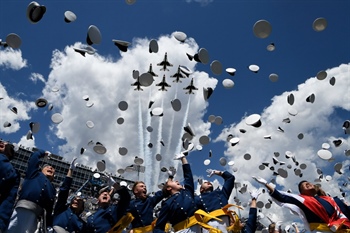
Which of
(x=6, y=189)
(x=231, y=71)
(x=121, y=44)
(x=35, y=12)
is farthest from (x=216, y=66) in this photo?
(x=6, y=189)

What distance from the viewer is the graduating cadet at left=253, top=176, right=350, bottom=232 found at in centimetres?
621

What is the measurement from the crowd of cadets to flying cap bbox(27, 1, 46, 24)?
645 cm

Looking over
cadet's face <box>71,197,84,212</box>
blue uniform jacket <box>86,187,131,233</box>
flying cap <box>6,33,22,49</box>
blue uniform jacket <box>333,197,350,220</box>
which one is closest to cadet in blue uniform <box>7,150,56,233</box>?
cadet's face <box>71,197,84,212</box>

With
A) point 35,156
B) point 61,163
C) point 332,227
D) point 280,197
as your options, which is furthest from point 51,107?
point 61,163

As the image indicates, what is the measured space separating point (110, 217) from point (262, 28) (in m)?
9.92

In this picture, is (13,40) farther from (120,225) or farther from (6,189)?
(120,225)

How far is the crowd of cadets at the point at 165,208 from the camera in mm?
6320

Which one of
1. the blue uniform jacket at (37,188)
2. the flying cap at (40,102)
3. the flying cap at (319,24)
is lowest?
the blue uniform jacket at (37,188)

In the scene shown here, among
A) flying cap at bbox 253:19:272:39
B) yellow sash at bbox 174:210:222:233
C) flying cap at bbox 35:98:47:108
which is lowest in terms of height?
yellow sash at bbox 174:210:222:233

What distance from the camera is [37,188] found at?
6.87 metres

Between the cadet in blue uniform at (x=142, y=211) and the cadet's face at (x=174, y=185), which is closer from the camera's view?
the cadet's face at (x=174, y=185)

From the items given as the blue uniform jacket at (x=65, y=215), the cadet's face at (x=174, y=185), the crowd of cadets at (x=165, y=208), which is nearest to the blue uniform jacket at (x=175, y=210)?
the crowd of cadets at (x=165, y=208)

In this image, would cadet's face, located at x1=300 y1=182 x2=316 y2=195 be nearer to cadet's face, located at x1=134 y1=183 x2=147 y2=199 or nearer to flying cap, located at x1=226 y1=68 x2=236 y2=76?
cadet's face, located at x1=134 y1=183 x2=147 y2=199

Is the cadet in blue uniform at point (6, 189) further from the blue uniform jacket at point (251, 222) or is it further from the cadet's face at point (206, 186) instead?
the blue uniform jacket at point (251, 222)
